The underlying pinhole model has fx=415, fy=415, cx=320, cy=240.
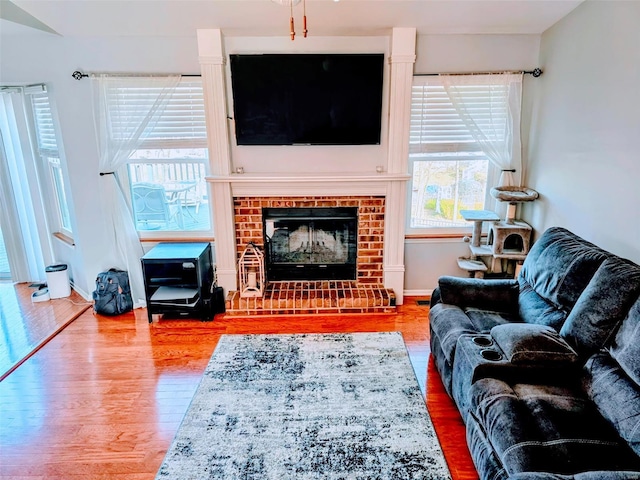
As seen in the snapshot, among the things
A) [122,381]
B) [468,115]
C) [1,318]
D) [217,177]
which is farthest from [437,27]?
[1,318]

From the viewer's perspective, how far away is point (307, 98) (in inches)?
138

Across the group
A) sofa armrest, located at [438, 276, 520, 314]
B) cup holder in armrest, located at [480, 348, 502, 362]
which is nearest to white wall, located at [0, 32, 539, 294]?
sofa armrest, located at [438, 276, 520, 314]

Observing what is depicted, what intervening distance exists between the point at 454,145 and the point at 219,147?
2.10 metres

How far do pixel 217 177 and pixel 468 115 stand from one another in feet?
7.42

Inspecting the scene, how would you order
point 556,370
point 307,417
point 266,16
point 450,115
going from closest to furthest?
1. point 556,370
2. point 307,417
3. point 266,16
4. point 450,115

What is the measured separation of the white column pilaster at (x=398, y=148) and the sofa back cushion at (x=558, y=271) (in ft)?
4.01

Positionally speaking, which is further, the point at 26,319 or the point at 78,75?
the point at 26,319

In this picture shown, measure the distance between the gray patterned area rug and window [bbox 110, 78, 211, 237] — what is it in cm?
143

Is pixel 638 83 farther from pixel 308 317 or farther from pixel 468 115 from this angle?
pixel 308 317

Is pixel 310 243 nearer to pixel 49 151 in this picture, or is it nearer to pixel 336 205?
pixel 336 205

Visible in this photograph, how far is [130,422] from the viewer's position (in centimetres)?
243

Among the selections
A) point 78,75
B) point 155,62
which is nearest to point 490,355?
point 155,62

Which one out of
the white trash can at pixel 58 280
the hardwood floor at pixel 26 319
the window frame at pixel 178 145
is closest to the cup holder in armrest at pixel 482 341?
the window frame at pixel 178 145

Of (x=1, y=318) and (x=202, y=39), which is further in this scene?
(x=1, y=318)
